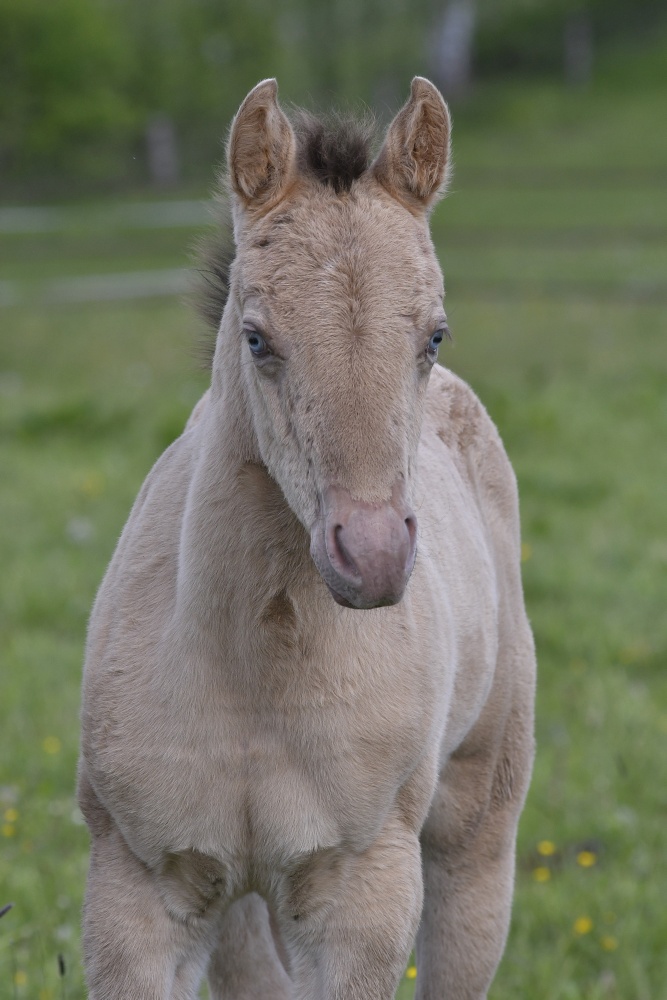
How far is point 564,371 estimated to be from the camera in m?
11.6

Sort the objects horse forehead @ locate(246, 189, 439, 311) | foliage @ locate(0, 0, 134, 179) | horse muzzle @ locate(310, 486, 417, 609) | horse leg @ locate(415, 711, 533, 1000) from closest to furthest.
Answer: horse muzzle @ locate(310, 486, 417, 609), horse forehead @ locate(246, 189, 439, 311), horse leg @ locate(415, 711, 533, 1000), foliage @ locate(0, 0, 134, 179)

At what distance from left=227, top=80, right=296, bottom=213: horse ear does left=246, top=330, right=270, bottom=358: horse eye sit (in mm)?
301

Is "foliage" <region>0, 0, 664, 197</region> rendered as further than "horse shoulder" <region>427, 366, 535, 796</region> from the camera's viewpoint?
Yes

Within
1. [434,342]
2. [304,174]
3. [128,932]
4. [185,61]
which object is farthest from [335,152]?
[185,61]

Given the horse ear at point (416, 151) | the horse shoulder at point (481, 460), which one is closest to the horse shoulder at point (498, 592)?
the horse shoulder at point (481, 460)

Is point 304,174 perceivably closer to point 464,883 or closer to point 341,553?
point 341,553

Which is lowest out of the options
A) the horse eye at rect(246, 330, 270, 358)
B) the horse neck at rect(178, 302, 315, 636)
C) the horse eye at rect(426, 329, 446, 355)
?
the horse neck at rect(178, 302, 315, 636)

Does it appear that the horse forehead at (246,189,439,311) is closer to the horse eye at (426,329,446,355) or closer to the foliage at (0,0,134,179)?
the horse eye at (426,329,446,355)

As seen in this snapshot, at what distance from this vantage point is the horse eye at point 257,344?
8.05 ft

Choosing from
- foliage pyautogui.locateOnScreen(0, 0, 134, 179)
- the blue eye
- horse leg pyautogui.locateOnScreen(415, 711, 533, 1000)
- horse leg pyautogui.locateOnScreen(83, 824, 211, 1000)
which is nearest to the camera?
the blue eye

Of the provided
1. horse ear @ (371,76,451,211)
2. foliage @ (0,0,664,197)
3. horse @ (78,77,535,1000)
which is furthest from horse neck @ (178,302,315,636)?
foliage @ (0,0,664,197)

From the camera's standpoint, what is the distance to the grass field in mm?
4188

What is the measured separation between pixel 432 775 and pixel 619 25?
56030 millimetres

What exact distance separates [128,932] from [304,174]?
149 cm
